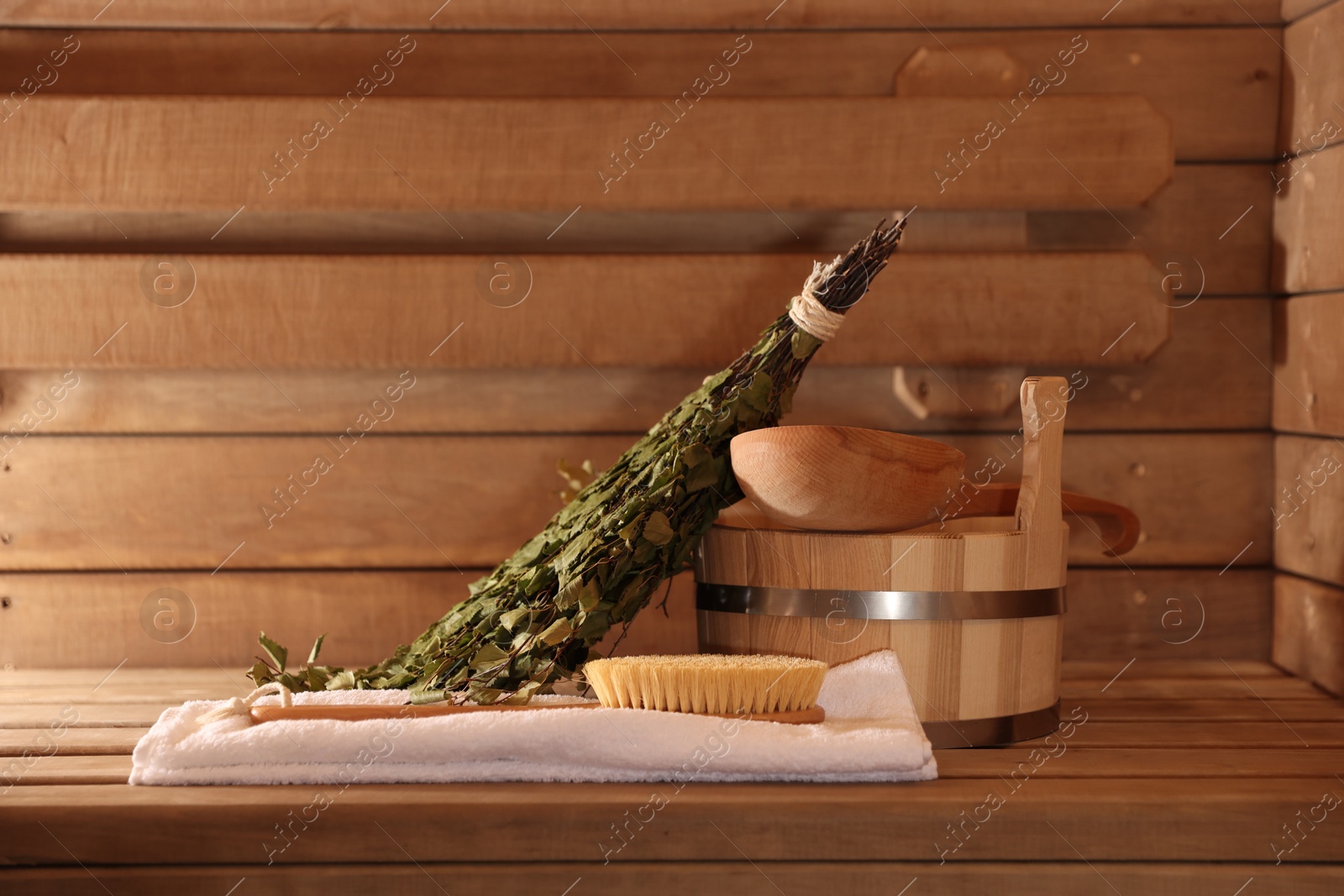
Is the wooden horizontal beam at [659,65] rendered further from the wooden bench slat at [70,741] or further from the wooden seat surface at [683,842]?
the wooden seat surface at [683,842]

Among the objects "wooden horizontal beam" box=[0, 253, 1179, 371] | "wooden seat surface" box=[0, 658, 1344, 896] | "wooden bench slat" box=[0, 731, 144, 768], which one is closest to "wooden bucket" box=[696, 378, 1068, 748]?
"wooden seat surface" box=[0, 658, 1344, 896]

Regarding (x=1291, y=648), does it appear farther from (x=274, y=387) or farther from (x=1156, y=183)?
(x=274, y=387)

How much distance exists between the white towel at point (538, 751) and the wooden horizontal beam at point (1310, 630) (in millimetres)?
660

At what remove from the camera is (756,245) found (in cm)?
144

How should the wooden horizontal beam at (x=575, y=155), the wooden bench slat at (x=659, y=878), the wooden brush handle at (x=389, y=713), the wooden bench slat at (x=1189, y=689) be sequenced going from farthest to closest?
the wooden horizontal beam at (x=575, y=155), the wooden bench slat at (x=1189, y=689), the wooden brush handle at (x=389, y=713), the wooden bench slat at (x=659, y=878)

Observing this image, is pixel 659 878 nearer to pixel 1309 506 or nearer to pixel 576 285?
pixel 576 285

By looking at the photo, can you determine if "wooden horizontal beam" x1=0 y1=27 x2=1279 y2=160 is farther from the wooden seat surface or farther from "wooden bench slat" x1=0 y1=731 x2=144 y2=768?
the wooden seat surface

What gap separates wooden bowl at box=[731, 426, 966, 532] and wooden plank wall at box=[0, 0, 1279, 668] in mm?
414

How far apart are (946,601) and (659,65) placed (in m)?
0.81

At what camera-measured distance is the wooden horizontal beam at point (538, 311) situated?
54.4 inches

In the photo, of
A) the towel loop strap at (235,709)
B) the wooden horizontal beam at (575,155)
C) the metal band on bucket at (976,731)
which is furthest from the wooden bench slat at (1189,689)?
the towel loop strap at (235,709)

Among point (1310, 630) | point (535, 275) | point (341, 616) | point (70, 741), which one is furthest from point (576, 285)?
point (1310, 630)

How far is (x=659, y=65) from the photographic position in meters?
1.42

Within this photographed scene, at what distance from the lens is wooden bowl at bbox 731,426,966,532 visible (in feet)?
3.14
